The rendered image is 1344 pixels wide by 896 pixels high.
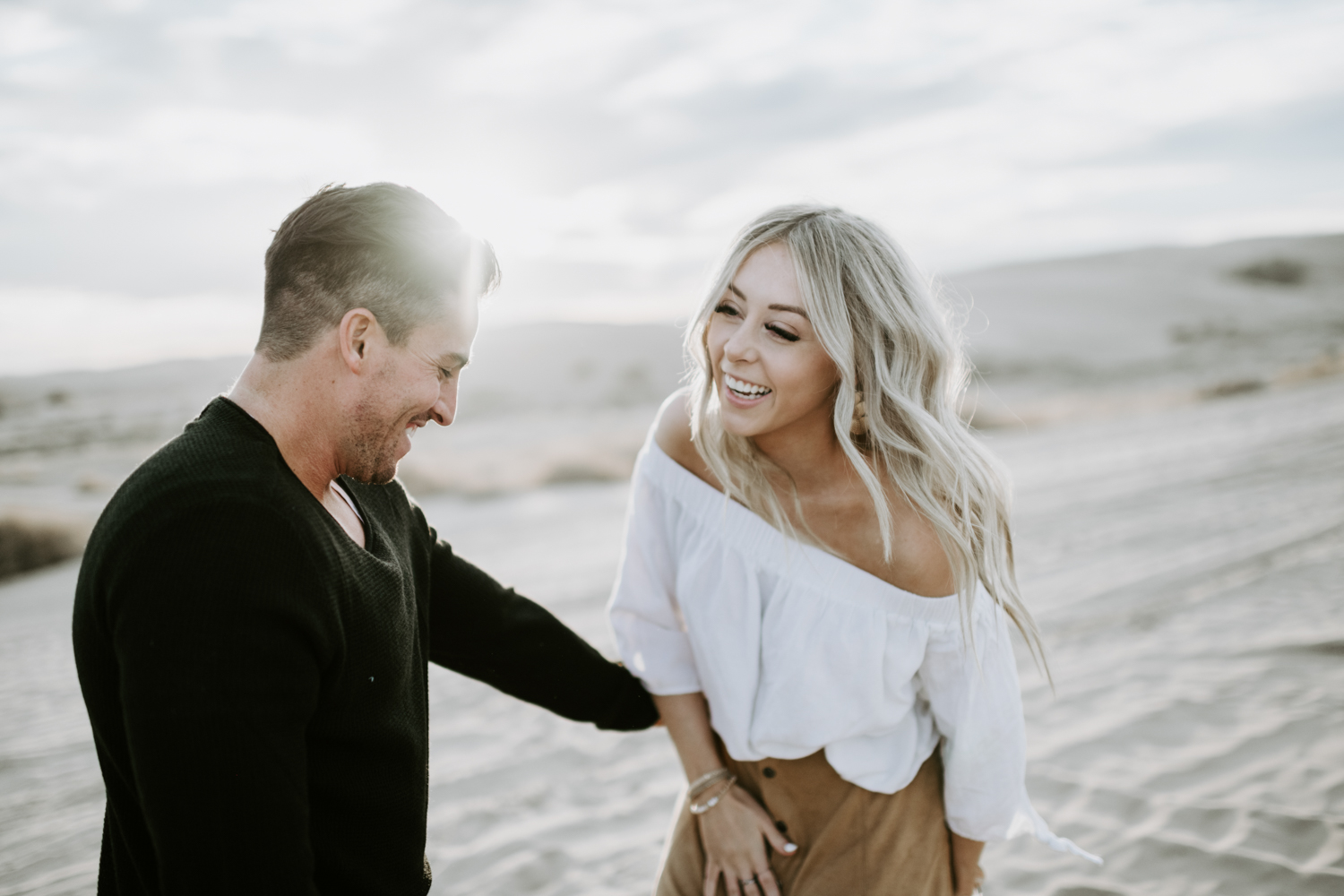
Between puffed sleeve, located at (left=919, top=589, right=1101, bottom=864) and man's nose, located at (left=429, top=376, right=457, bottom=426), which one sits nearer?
man's nose, located at (left=429, top=376, right=457, bottom=426)

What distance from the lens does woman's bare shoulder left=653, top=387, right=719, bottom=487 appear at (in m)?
2.56

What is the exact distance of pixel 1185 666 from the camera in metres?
4.70

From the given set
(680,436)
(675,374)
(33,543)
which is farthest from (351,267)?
(675,374)

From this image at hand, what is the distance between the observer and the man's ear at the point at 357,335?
5.52ft

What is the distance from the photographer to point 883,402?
8.14ft

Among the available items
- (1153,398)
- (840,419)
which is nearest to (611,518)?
(840,419)

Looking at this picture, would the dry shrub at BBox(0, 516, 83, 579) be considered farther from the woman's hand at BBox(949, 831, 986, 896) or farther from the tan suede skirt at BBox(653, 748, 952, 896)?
the woman's hand at BBox(949, 831, 986, 896)

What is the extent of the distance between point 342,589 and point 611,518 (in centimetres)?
923

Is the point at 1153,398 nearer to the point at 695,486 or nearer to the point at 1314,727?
the point at 1314,727

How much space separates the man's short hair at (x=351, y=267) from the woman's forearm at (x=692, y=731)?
1406 mm

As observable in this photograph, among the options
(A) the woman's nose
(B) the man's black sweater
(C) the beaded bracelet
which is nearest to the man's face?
(B) the man's black sweater

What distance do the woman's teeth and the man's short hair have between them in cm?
90

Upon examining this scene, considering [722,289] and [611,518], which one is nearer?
[722,289]

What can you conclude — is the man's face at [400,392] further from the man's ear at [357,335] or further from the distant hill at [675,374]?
the distant hill at [675,374]
